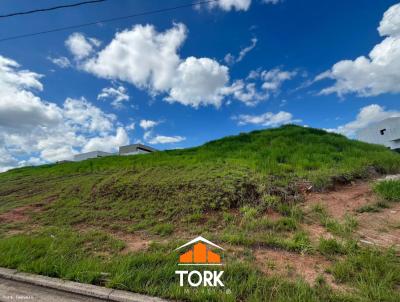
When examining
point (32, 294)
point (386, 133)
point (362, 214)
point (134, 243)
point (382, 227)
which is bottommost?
point (32, 294)

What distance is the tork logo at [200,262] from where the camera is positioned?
2.16 meters

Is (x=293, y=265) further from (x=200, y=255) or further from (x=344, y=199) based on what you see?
(x=344, y=199)

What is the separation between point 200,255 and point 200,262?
0.16m

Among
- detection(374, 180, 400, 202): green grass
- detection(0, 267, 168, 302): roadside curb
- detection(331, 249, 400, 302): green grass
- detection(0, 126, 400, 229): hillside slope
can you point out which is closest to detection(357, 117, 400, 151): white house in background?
detection(0, 126, 400, 229): hillside slope

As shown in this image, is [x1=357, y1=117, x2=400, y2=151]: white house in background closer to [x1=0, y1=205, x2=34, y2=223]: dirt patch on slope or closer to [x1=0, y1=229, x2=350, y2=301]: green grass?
[x1=0, y1=229, x2=350, y2=301]: green grass

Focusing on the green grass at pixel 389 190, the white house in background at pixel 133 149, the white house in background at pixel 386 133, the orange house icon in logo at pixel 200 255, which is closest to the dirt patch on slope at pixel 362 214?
the green grass at pixel 389 190

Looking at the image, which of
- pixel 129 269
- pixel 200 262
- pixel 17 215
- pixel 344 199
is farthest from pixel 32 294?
pixel 344 199

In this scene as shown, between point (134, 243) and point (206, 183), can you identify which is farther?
point (206, 183)

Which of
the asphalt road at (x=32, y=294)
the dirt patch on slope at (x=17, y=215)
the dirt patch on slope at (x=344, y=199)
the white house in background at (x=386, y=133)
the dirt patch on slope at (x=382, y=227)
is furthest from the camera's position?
the white house in background at (x=386, y=133)

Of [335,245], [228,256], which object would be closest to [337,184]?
[335,245]

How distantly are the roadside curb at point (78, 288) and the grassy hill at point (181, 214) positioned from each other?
0.08m

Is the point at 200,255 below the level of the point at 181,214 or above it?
below

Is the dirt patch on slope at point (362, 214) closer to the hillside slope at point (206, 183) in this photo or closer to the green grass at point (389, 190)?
the green grass at point (389, 190)

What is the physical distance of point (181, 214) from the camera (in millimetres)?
4129
